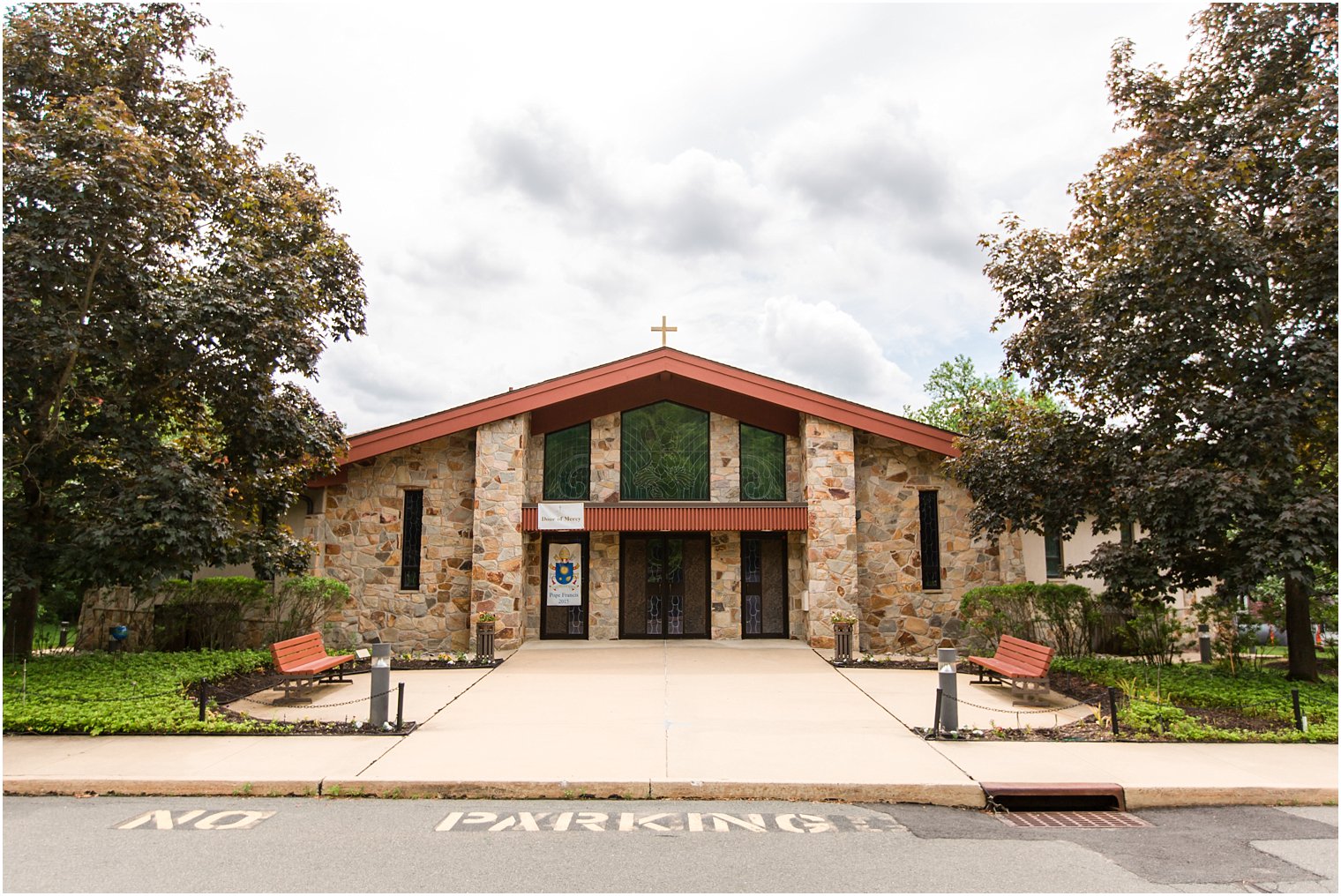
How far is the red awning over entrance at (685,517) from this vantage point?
15.8 m

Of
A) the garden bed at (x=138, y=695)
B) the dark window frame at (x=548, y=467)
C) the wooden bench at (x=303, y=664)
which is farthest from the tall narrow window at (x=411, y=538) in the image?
the garden bed at (x=138, y=695)

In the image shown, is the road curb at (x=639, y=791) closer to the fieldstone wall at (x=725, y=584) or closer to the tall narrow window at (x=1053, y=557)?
the fieldstone wall at (x=725, y=584)

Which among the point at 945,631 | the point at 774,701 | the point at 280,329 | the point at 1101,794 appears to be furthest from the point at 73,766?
the point at 945,631

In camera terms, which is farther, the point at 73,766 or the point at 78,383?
the point at 78,383

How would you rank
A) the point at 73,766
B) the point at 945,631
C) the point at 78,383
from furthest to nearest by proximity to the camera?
the point at 945,631, the point at 78,383, the point at 73,766

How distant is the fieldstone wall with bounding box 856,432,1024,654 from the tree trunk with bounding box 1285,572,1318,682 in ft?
16.8

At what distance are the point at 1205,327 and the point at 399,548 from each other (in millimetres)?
13774

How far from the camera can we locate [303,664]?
10984 mm

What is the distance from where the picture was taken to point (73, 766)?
7.08 m

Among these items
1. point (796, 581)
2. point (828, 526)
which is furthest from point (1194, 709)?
point (796, 581)

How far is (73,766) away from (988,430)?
1224cm

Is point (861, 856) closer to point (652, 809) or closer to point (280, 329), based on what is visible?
point (652, 809)

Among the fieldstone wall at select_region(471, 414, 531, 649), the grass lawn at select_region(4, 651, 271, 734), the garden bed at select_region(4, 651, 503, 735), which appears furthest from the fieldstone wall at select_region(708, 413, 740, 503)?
the grass lawn at select_region(4, 651, 271, 734)

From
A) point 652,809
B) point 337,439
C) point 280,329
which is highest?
point 280,329
